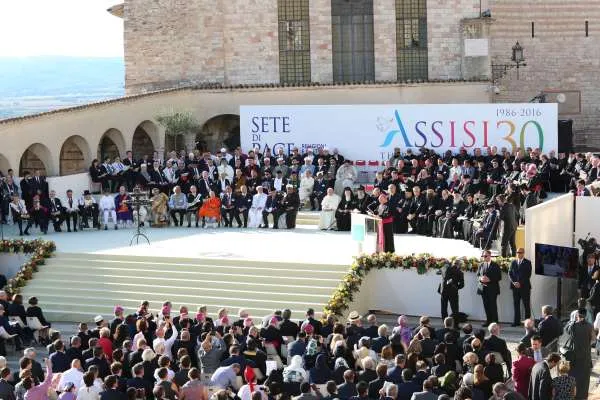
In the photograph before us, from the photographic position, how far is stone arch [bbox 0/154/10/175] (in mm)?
31531

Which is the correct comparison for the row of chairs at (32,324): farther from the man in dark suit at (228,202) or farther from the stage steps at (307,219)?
the stage steps at (307,219)

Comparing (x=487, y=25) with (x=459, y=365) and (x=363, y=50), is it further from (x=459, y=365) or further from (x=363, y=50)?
(x=459, y=365)

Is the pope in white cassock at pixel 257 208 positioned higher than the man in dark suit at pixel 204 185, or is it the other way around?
the man in dark suit at pixel 204 185

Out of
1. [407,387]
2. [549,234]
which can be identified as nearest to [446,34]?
[549,234]

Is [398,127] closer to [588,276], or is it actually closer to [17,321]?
[588,276]

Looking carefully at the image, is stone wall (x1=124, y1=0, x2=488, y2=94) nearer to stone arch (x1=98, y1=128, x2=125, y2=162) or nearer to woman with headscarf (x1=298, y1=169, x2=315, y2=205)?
stone arch (x1=98, y1=128, x2=125, y2=162)

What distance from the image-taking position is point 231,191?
99.9 feet

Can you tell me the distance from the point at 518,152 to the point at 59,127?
43.8 feet

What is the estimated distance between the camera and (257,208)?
30.3 metres

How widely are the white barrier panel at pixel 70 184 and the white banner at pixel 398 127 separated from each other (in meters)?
5.03

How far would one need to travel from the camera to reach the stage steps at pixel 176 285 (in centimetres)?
2367

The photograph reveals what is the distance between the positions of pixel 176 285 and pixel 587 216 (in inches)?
364

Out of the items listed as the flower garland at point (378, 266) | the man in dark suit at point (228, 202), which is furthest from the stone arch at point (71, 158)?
the flower garland at point (378, 266)

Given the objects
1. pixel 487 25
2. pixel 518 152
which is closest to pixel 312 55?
pixel 487 25
